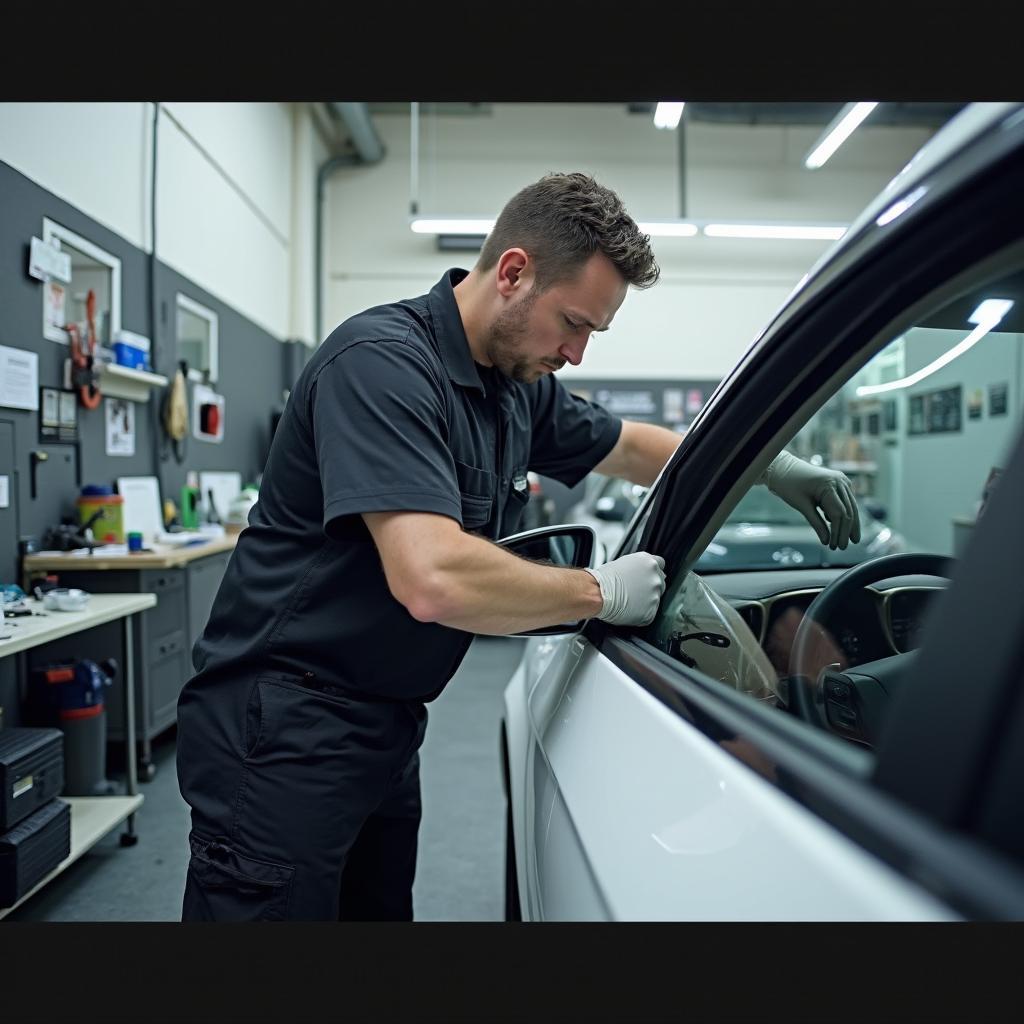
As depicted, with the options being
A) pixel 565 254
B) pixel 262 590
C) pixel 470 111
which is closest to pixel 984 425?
pixel 565 254

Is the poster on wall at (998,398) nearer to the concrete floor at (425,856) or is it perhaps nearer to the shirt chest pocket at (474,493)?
the shirt chest pocket at (474,493)

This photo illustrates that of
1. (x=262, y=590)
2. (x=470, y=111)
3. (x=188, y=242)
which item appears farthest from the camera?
(x=470, y=111)

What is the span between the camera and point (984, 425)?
1599 millimetres

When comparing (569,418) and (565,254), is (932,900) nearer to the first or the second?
(565,254)

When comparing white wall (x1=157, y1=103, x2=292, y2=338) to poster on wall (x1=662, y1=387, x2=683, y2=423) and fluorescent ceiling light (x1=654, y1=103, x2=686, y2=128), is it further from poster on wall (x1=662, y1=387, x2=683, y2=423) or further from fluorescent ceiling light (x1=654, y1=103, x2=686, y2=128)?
poster on wall (x1=662, y1=387, x2=683, y2=423)

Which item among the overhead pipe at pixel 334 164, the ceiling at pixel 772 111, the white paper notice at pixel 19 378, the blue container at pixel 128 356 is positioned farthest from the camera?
the overhead pipe at pixel 334 164

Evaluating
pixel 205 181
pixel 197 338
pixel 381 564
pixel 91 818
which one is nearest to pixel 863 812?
pixel 381 564

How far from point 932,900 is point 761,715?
0.74 feet

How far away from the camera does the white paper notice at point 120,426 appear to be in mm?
3758

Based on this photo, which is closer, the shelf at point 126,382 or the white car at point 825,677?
the white car at point 825,677

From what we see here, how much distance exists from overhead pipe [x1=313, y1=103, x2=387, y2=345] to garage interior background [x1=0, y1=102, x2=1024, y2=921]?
0.02 meters

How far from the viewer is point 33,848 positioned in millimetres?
2043

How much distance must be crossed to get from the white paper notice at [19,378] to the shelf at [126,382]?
385 mm

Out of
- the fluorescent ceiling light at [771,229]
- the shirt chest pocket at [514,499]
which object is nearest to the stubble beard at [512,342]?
the shirt chest pocket at [514,499]
